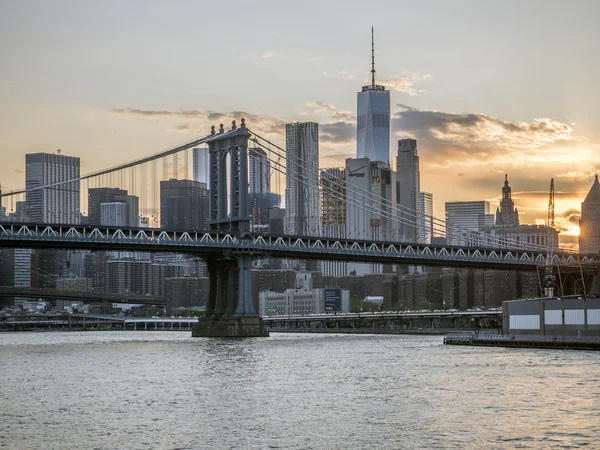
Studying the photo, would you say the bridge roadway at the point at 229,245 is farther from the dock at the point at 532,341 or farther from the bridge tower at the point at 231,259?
the dock at the point at 532,341

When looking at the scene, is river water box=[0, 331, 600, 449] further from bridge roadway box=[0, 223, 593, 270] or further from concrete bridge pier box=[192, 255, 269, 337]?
concrete bridge pier box=[192, 255, 269, 337]

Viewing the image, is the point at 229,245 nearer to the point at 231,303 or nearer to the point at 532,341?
the point at 231,303

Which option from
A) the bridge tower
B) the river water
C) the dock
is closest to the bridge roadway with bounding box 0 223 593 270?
the bridge tower

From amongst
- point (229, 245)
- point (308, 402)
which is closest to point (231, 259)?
point (229, 245)

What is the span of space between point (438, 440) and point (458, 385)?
64.4ft

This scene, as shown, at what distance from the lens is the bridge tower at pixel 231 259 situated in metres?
131

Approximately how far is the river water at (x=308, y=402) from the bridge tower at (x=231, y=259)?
41.8 metres

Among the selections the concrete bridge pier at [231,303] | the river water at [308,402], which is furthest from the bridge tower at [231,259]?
the river water at [308,402]

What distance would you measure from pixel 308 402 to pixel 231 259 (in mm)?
78671

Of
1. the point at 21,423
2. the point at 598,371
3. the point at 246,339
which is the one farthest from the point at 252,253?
the point at 21,423

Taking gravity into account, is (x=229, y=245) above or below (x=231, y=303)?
above

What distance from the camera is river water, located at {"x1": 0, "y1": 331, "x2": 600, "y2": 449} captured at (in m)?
42.7

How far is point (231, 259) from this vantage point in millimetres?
132625

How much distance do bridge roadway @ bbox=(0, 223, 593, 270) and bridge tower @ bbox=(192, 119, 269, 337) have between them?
1.99 m
